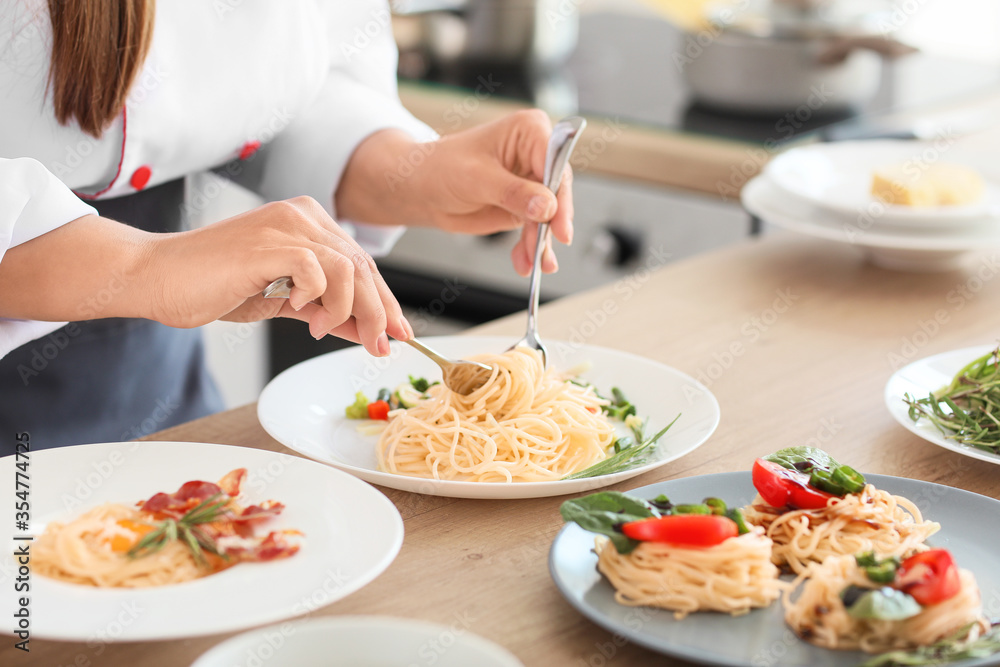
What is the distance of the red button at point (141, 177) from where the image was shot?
4.02 feet

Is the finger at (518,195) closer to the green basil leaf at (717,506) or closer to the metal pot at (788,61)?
the green basil leaf at (717,506)

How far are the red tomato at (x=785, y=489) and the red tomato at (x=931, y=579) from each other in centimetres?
13

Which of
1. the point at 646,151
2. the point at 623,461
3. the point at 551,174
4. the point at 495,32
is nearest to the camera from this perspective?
the point at 623,461

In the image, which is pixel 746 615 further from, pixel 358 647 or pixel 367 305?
pixel 367 305

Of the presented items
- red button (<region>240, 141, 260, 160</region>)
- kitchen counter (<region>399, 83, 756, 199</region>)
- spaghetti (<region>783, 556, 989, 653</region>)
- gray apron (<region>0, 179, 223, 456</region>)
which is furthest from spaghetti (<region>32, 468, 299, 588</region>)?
kitchen counter (<region>399, 83, 756, 199</region>)

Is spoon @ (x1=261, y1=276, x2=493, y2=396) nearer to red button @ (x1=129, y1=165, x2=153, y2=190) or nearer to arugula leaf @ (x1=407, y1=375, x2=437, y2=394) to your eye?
arugula leaf @ (x1=407, y1=375, x2=437, y2=394)

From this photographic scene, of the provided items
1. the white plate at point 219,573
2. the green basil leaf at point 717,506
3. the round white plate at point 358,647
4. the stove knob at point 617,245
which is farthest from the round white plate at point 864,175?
the round white plate at point 358,647

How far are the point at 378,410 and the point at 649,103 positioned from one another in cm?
147

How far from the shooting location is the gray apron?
1.28 m

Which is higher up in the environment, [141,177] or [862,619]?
[141,177]

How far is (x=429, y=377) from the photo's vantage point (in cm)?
123

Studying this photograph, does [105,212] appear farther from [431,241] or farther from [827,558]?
[431,241]

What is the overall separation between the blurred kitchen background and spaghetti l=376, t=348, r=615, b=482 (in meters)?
0.81

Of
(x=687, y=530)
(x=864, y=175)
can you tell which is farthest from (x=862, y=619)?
(x=864, y=175)
